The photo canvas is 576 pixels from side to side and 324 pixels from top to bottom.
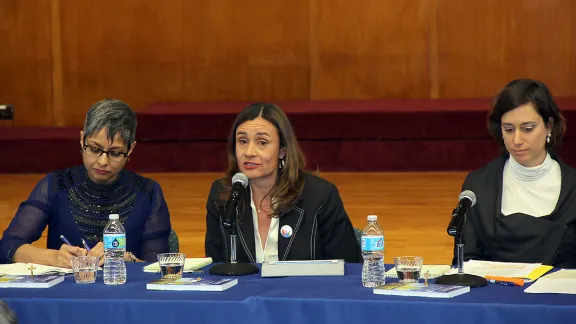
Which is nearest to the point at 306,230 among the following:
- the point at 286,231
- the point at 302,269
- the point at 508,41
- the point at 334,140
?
the point at 286,231

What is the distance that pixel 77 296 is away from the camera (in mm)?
2447

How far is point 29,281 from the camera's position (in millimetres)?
2607

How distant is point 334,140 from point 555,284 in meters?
6.39

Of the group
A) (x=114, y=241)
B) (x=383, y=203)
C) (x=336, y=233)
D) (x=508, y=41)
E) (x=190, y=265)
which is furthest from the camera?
(x=508, y=41)

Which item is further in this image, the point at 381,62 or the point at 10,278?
the point at 381,62

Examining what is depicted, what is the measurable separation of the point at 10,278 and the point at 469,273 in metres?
1.34

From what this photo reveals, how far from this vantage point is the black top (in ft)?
10.1

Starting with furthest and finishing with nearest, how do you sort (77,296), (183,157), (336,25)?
1. (336,25)
2. (183,157)
3. (77,296)

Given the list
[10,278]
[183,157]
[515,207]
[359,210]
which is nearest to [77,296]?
[10,278]

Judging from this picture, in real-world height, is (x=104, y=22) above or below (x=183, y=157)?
above

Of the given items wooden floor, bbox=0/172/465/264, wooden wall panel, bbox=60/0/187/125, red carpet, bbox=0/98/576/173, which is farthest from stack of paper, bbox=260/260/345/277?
wooden wall panel, bbox=60/0/187/125

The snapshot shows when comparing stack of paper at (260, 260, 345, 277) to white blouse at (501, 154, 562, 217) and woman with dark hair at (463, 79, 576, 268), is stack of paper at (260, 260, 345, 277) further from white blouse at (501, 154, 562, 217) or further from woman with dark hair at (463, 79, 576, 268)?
white blouse at (501, 154, 562, 217)

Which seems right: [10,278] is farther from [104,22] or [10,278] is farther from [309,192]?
[104,22]

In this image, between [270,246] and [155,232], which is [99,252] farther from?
[270,246]
